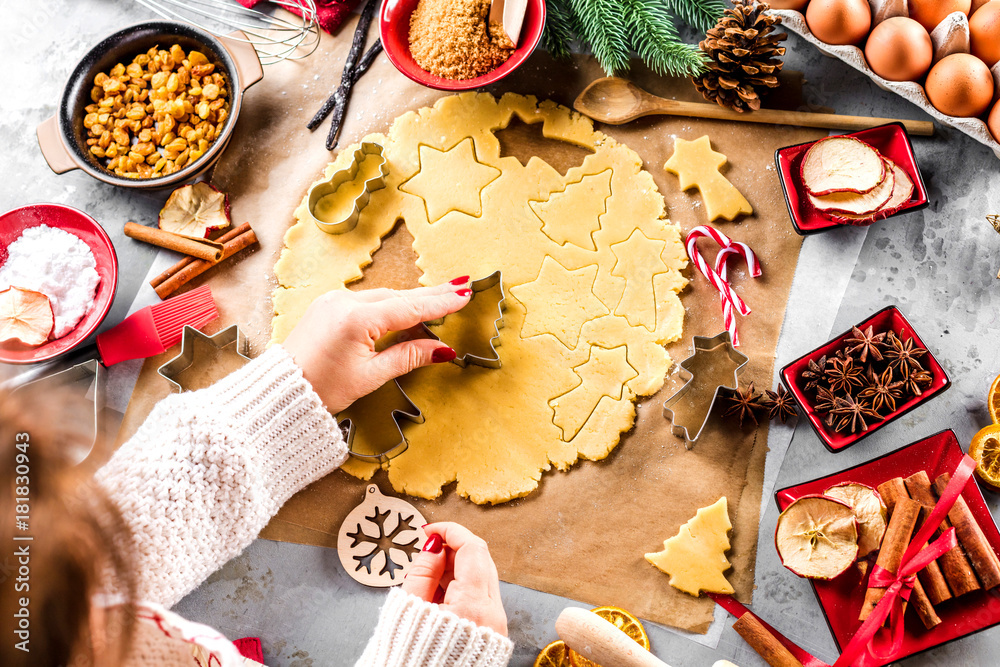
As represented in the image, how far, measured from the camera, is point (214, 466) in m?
1.35

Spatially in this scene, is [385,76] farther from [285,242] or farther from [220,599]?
[220,599]

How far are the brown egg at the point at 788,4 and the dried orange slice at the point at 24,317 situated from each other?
1.91 meters

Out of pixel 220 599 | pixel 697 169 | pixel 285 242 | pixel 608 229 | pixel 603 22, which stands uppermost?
Answer: pixel 603 22

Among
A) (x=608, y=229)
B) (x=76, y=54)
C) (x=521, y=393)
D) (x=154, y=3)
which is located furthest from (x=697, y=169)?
(x=76, y=54)

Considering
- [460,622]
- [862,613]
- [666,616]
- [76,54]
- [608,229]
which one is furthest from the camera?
[76,54]

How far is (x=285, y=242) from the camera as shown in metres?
1.76

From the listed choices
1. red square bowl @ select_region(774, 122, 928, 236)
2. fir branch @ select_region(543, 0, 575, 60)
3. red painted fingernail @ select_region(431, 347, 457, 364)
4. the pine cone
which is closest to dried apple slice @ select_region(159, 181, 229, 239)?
red painted fingernail @ select_region(431, 347, 457, 364)

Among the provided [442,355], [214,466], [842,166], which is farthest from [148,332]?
[842,166]

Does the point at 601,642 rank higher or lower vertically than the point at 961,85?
lower

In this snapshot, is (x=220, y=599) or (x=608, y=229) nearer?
(x=220, y=599)

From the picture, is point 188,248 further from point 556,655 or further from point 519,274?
point 556,655

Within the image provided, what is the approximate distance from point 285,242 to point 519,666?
1.23 metres

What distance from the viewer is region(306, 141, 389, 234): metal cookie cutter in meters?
1.72

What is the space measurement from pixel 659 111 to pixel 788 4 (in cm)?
38
